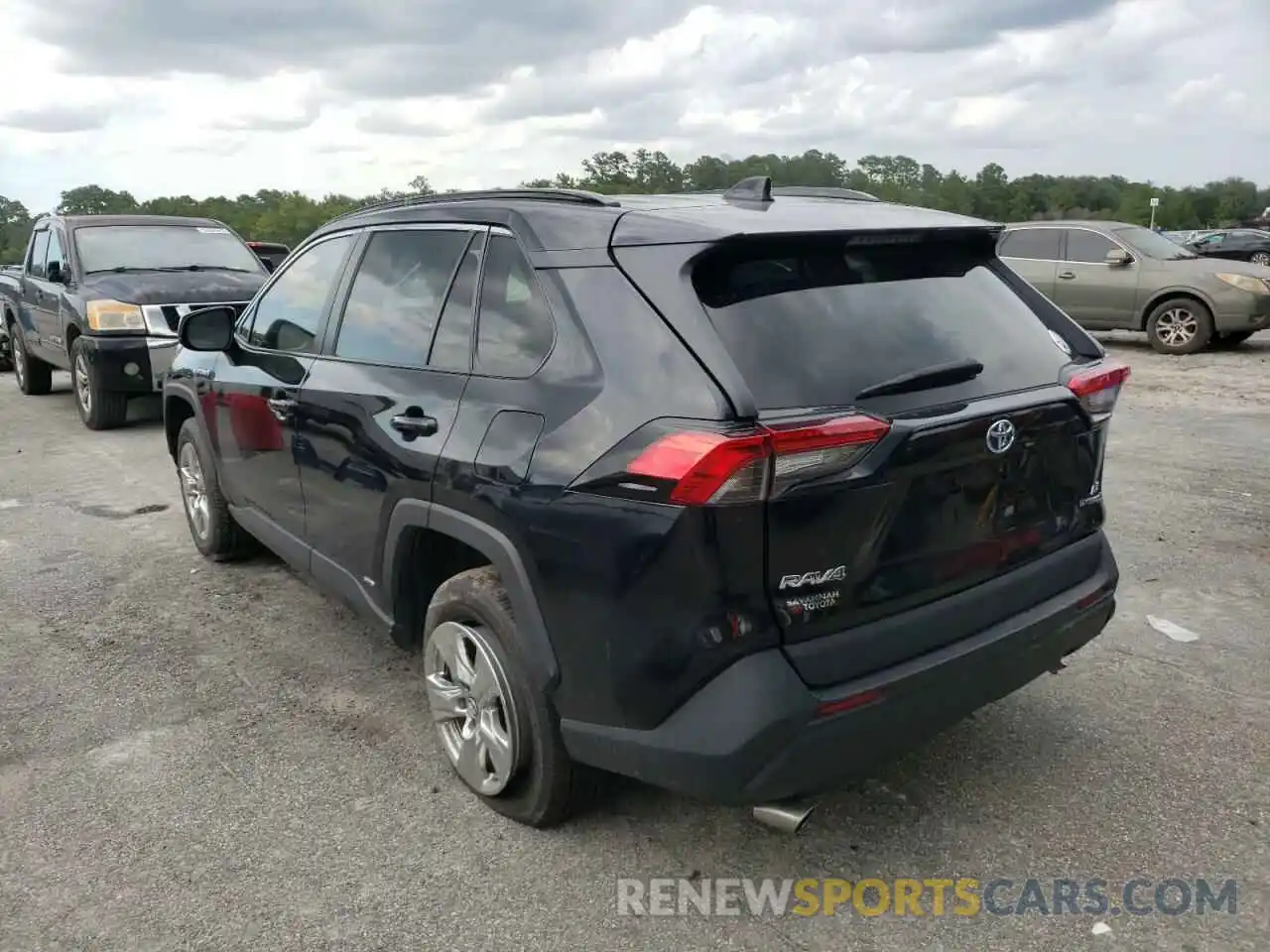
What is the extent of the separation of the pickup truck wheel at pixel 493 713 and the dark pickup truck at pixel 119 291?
624cm

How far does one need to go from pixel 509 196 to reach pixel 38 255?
9787 mm

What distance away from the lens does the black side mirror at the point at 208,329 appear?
A: 14.5 ft

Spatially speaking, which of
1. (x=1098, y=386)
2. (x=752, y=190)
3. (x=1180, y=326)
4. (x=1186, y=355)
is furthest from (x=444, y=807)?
(x=1180, y=326)

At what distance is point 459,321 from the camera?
3086mm

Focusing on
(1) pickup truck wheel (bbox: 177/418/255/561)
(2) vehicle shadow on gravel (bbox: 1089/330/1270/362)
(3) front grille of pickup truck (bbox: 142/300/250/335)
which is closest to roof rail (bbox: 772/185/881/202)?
(1) pickup truck wheel (bbox: 177/418/255/561)

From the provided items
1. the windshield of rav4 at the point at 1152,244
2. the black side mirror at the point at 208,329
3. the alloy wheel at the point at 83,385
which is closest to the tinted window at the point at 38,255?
the alloy wheel at the point at 83,385

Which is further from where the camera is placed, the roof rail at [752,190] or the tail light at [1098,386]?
the roof rail at [752,190]

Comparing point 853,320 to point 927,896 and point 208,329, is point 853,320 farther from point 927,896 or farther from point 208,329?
point 208,329

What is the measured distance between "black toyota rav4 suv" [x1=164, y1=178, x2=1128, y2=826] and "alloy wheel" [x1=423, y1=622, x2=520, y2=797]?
0.01 m

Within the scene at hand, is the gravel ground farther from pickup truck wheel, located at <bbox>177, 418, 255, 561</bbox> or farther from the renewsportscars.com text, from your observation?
pickup truck wheel, located at <bbox>177, 418, 255, 561</bbox>

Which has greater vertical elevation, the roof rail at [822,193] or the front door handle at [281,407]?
the roof rail at [822,193]

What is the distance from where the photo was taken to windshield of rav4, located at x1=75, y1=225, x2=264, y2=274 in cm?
955

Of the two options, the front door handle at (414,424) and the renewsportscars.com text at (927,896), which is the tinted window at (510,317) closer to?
the front door handle at (414,424)

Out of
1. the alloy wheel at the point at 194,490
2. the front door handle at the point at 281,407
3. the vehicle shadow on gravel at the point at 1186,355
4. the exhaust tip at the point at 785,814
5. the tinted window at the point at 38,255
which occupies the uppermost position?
the tinted window at the point at 38,255
